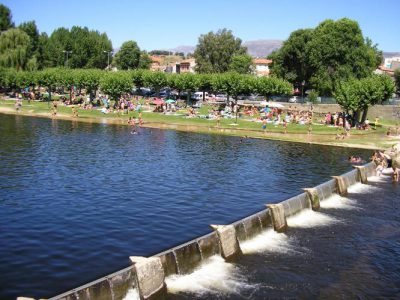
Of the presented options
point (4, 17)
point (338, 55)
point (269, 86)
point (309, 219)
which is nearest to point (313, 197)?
point (309, 219)

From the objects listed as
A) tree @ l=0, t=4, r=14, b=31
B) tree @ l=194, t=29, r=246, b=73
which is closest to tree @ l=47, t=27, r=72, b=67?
tree @ l=0, t=4, r=14, b=31

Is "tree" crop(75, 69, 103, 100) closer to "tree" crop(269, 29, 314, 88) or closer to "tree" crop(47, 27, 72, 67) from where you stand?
"tree" crop(269, 29, 314, 88)

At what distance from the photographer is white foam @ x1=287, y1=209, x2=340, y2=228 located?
25.1 m

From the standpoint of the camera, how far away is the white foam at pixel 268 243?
68.9 ft

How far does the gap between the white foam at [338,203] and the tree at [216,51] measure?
97.9 m

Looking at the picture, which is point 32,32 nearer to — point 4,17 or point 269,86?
point 4,17

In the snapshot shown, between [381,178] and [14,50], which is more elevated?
[14,50]

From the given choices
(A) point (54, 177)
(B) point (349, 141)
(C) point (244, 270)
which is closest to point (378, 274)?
(C) point (244, 270)

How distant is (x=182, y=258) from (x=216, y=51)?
114 metres

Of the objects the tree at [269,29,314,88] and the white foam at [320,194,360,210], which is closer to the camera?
the white foam at [320,194,360,210]

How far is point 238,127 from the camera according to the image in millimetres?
62562

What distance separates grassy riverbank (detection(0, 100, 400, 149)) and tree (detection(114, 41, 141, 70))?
3387 inches

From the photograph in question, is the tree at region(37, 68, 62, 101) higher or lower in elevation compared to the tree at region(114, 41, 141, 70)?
lower

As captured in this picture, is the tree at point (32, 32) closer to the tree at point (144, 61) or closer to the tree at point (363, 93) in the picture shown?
the tree at point (144, 61)
